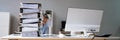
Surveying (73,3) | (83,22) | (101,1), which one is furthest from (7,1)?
(101,1)

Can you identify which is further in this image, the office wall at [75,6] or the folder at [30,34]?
the office wall at [75,6]

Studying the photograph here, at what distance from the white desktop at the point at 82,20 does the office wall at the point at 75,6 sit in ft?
2.20

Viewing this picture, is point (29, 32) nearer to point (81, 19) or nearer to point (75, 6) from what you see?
point (81, 19)

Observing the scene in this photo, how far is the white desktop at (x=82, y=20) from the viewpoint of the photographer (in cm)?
225

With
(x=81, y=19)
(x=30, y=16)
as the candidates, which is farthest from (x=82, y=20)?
(x=30, y=16)

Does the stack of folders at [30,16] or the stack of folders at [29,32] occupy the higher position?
the stack of folders at [30,16]

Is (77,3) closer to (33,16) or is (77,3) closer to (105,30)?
(105,30)

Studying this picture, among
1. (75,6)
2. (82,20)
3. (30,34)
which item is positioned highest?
(75,6)

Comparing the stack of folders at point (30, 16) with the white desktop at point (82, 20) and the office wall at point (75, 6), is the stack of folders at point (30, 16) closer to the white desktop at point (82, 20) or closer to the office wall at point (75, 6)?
the white desktop at point (82, 20)

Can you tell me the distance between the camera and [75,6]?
9.75ft

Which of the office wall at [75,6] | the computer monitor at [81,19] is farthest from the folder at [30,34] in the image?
the office wall at [75,6]

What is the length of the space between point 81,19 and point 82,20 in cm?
2

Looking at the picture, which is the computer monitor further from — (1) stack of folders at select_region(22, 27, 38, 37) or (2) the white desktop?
(1) stack of folders at select_region(22, 27, 38, 37)

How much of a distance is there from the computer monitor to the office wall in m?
0.67
